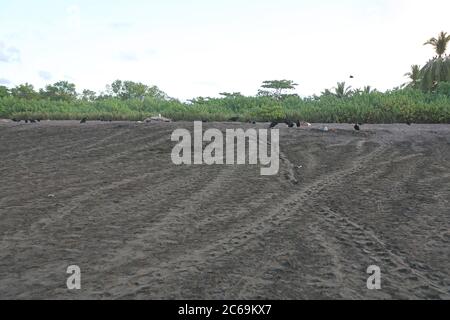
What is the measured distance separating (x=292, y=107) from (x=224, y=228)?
17.4 m

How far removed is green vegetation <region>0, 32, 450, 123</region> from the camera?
1596 centimetres

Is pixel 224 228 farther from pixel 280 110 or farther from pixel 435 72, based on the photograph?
pixel 435 72

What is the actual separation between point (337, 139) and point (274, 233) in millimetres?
6647

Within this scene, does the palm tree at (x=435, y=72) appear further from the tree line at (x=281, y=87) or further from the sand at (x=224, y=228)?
the sand at (x=224, y=228)

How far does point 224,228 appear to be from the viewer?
3814mm

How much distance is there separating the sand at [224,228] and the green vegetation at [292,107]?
874cm

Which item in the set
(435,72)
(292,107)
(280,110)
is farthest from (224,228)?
(435,72)

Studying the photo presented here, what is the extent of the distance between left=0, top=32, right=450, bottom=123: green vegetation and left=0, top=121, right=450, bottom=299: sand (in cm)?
874

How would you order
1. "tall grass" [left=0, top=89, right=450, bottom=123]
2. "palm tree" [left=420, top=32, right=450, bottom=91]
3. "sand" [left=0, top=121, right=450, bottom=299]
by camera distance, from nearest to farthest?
"sand" [left=0, top=121, right=450, bottom=299], "tall grass" [left=0, top=89, right=450, bottom=123], "palm tree" [left=420, top=32, right=450, bottom=91]

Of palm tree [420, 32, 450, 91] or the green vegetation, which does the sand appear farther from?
palm tree [420, 32, 450, 91]

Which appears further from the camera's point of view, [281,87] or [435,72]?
[281,87]

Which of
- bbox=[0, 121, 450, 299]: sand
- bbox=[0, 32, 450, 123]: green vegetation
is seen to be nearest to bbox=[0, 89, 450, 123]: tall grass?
bbox=[0, 32, 450, 123]: green vegetation
